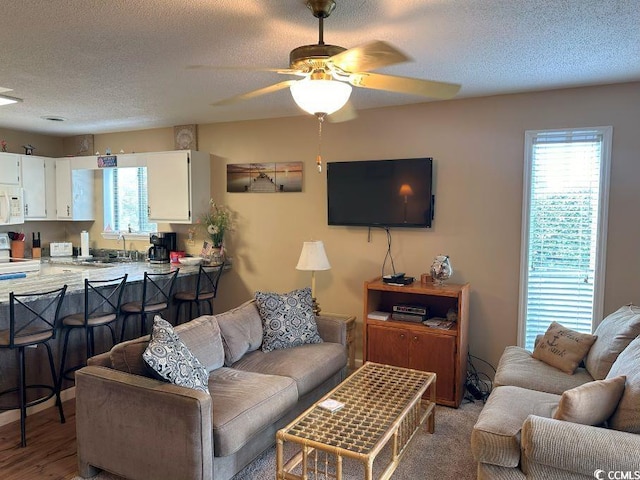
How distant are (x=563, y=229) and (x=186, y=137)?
3977mm

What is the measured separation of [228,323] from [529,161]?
273 cm

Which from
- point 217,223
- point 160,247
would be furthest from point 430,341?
point 160,247

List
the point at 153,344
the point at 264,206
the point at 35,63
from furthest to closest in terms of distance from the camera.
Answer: the point at 264,206 < the point at 35,63 < the point at 153,344

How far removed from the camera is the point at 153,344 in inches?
97.0

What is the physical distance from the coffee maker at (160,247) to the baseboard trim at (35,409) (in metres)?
1.79

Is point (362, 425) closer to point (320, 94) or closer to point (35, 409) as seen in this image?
point (320, 94)

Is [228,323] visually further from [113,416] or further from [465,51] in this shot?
[465,51]

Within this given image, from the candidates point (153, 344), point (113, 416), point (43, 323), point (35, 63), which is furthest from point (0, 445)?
point (35, 63)

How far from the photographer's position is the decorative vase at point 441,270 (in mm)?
3791

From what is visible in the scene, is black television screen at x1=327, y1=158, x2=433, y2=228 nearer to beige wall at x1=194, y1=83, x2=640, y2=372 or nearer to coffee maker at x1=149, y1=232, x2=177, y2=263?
beige wall at x1=194, y1=83, x2=640, y2=372

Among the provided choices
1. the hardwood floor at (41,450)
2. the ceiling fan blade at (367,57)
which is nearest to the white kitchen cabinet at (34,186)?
the hardwood floor at (41,450)

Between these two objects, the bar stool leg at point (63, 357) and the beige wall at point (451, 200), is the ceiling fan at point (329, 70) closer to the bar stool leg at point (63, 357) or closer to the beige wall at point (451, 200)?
the beige wall at point (451, 200)

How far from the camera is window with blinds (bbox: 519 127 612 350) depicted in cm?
358

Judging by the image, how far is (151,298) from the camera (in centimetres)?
443
